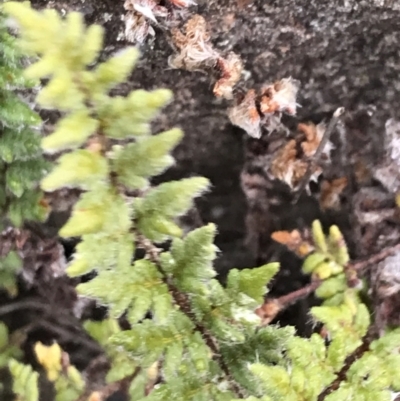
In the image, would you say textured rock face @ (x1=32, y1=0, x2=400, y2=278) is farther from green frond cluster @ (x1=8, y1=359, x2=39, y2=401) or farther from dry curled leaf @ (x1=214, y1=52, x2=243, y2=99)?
green frond cluster @ (x1=8, y1=359, x2=39, y2=401)

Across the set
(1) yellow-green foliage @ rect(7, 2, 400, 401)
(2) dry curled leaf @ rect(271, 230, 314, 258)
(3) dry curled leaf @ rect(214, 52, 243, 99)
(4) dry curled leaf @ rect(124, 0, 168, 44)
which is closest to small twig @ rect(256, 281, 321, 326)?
(2) dry curled leaf @ rect(271, 230, 314, 258)

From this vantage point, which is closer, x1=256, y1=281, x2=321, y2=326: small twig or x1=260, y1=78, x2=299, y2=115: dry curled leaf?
x1=260, y1=78, x2=299, y2=115: dry curled leaf

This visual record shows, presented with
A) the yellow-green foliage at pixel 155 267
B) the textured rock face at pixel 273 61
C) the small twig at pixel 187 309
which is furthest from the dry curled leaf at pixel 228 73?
the small twig at pixel 187 309

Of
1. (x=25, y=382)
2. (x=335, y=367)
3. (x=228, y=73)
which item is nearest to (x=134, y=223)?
(x=335, y=367)

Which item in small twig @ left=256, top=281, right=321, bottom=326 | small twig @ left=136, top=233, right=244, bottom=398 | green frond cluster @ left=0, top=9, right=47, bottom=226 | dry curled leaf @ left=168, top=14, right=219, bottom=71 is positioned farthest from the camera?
small twig @ left=256, top=281, right=321, bottom=326

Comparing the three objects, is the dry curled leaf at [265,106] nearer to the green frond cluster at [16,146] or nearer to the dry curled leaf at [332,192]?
the dry curled leaf at [332,192]

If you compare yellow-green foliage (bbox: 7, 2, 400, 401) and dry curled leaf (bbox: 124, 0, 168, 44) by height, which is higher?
dry curled leaf (bbox: 124, 0, 168, 44)

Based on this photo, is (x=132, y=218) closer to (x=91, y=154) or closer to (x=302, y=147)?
(x=91, y=154)

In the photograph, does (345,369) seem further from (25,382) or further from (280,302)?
(25,382)
